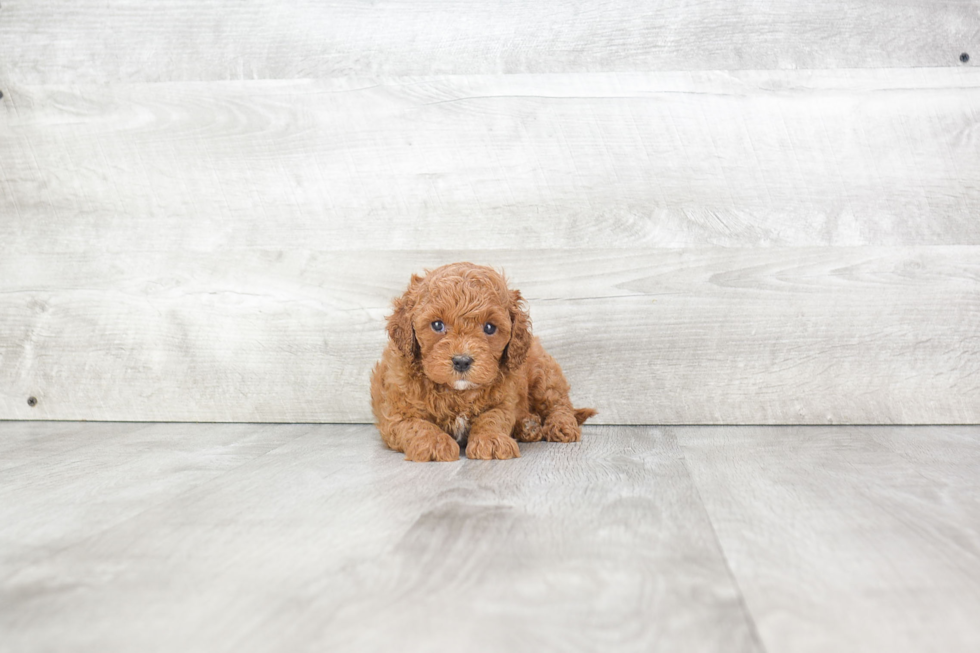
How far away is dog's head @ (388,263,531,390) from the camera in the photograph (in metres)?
1.63

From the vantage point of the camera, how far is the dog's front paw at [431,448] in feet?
5.35

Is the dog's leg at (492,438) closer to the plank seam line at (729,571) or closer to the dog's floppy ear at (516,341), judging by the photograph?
the dog's floppy ear at (516,341)

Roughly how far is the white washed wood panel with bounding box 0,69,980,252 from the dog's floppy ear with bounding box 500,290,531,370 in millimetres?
510

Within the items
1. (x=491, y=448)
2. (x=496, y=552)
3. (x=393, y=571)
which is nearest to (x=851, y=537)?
(x=496, y=552)

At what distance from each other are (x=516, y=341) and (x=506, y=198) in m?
0.62

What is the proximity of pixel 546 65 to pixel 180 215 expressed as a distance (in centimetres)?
116

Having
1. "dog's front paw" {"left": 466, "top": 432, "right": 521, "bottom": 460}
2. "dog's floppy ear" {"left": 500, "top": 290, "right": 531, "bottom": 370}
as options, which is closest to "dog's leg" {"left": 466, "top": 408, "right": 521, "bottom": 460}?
"dog's front paw" {"left": 466, "top": 432, "right": 521, "bottom": 460}

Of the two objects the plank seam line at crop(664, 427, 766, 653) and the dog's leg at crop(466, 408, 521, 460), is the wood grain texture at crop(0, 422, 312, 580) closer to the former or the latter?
the dog's leg at crop(466, 408, 521, 460)

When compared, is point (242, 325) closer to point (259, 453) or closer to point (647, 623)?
point (259, 453)

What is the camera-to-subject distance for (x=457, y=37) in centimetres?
224

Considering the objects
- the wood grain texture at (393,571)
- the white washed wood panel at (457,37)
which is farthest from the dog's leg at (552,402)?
the white washed wood panel at (457,37)

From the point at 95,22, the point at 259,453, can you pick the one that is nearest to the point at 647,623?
the point at 259,453

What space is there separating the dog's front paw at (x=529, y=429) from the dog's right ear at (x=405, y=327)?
339 mm

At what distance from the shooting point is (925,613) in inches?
31.7
